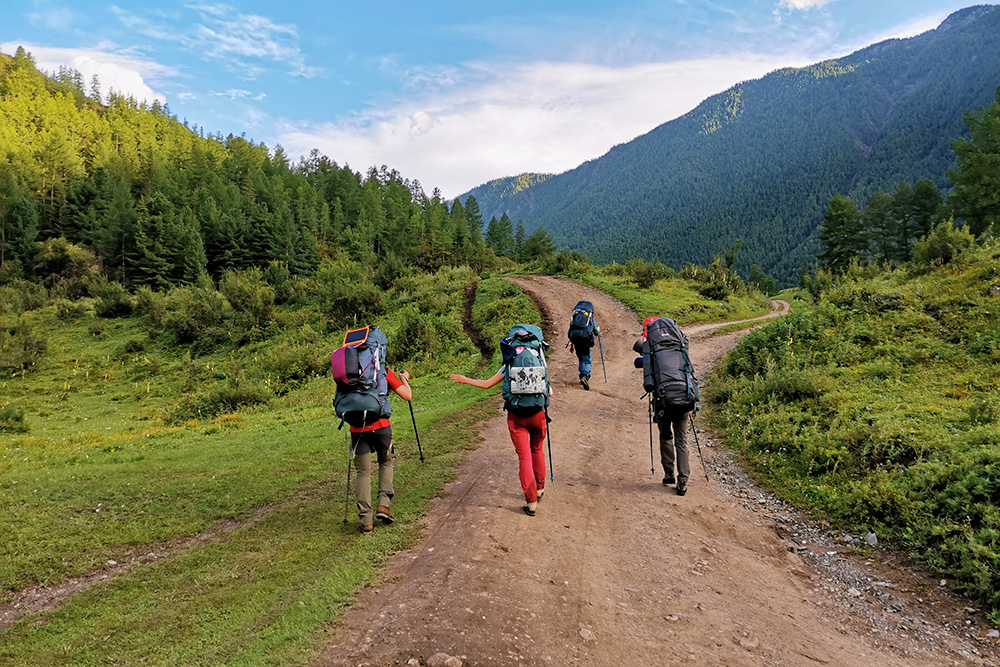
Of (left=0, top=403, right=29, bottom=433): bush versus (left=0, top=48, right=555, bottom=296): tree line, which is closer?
(left=0, top=403, right=29, bottom=433): bush

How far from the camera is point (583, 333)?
526 inches

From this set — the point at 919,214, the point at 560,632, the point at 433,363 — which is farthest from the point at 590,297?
the point at 919,214

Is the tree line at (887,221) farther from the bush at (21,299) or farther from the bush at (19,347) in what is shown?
the bush at (21,299)

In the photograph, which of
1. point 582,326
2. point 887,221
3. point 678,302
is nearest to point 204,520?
point 582,326

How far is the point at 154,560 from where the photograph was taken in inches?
235

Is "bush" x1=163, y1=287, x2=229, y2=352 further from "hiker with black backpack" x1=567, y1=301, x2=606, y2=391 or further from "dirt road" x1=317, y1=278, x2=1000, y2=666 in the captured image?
"dirt road" x1=317, y1=278, x2=1000, y2=666

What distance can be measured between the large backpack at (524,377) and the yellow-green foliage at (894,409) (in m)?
4.42

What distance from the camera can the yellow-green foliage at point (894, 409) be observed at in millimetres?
5711

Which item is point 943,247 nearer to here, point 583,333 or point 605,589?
point 583,333

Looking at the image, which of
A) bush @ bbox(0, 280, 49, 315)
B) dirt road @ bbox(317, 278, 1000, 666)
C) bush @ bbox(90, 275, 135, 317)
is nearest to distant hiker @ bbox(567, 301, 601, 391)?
dirt road @ bbox(317, 278, 1000, 666)

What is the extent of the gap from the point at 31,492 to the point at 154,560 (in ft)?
12.6

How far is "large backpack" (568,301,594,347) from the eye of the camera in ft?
43.6

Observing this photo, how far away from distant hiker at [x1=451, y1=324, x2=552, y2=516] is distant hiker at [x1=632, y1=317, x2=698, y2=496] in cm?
193

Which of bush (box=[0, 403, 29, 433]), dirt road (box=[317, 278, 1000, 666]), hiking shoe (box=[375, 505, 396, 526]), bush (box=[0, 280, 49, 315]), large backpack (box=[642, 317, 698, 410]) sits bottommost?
dirt road (box=[317, 278, 1000, 666])
